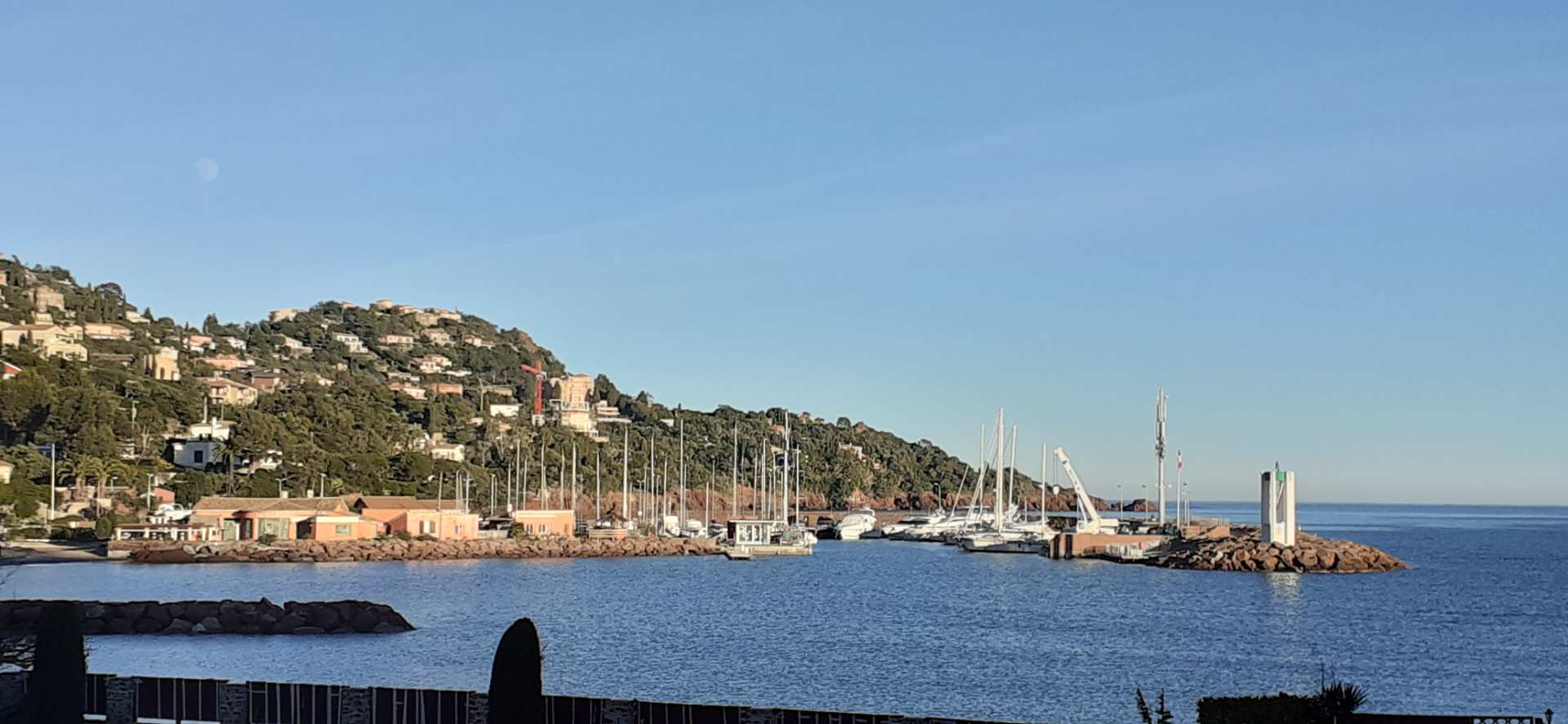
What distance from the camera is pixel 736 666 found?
45.6 meters

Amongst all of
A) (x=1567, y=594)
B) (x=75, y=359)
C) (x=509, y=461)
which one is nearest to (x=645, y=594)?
(x=1567, y=594)

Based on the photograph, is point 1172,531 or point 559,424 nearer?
point 1172,531

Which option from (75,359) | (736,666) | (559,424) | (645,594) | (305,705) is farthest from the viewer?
(559,424)

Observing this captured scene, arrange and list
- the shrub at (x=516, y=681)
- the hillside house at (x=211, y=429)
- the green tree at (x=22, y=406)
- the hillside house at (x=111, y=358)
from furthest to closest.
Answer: the hillside house at (x=111, y=358), the hillside house at (x=211, y=429), the green tree at (x=22, y=406), the shrub at (x=516, y=681)

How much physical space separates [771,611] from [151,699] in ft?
140

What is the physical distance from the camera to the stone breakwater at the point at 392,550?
94.1 m

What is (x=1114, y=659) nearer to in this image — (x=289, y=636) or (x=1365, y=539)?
(x=289, y=636)

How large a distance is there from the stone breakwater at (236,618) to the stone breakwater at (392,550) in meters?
42.0

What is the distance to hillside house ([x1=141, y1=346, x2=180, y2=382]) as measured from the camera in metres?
168

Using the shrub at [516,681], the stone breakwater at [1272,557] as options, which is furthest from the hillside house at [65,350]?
the shrub at [516,681]

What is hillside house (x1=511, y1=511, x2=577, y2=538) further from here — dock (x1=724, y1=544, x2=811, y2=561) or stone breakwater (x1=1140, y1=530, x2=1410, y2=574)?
stone breakwater (x1=1140, y1=530, x2=1410, y2=574)

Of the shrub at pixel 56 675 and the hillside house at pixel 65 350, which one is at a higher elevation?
the hillside house at pixel 65 350

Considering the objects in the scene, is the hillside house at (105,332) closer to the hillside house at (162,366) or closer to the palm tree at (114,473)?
the hillside house at (162,366)

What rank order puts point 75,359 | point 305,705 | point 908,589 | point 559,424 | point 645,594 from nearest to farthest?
point 305,705, point 645,594, point 908,589, point 75,359, point 559,424
